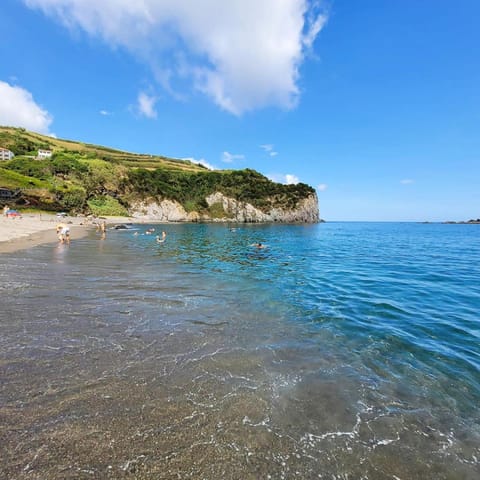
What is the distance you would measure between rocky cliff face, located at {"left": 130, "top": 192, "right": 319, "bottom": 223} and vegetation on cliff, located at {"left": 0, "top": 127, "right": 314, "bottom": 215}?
2.86 meters

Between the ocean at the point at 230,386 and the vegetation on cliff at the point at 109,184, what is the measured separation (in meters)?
90.2

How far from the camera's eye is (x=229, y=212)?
151625mm

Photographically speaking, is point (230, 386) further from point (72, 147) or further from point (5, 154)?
point (72, 147)

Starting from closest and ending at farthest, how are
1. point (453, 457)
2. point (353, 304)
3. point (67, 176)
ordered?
1. point (453, 457)
2. point (353, 304)
3. point (67, 176)

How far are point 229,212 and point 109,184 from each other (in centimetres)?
6136

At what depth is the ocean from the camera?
4.19 metres

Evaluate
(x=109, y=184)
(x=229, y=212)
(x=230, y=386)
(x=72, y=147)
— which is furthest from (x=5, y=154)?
(x=230, y=386)

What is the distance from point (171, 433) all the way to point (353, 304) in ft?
36.9

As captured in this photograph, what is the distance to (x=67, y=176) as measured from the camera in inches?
4299

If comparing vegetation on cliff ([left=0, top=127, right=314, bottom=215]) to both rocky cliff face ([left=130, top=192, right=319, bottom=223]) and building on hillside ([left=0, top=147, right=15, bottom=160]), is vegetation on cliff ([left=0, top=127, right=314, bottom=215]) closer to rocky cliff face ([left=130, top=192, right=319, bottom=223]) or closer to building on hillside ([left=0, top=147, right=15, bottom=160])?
rocky cliff face ([left=130, top=192, right=319, bottom=223])

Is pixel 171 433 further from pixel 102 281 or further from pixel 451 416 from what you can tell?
pixel 102 281

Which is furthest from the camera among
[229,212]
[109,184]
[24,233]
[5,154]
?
[229,212]

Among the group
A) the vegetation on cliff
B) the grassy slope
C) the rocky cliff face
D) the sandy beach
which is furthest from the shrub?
the grassy slope

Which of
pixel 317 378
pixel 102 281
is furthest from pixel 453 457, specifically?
pixel 102 281
